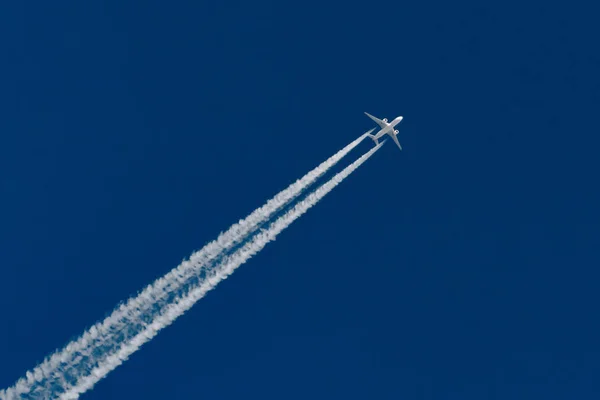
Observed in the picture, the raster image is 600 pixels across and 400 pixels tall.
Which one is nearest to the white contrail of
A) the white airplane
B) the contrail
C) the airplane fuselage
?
the contrail

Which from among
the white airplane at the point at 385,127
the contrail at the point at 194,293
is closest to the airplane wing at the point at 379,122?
the white airplane at the point at 385,127

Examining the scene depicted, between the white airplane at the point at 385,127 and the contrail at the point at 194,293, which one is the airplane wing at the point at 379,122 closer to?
the white airplane at the point at 385,127

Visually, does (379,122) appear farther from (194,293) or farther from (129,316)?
(129,316)

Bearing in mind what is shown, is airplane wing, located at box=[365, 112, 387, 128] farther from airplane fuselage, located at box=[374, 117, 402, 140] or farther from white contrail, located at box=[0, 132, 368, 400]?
white contrail, located at box=[0, 132, 368, 400]

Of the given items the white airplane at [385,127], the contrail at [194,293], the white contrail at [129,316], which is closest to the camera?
the white contrail at [129,316]

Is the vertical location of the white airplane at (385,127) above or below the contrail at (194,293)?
above

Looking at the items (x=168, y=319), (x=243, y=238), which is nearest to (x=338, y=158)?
(x=243, y=238)

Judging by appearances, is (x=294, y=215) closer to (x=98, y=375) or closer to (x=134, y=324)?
(x=134, y=324)
